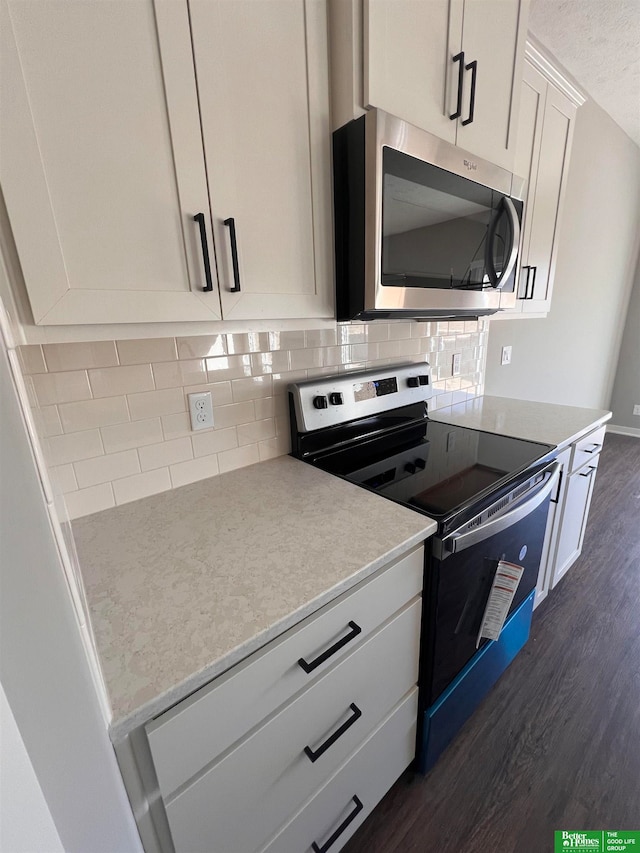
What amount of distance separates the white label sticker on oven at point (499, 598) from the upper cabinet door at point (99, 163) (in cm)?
118

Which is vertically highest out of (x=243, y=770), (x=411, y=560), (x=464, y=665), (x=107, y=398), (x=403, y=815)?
(x=107, y=398)

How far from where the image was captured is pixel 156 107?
2.18ft

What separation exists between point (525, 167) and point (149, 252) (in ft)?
5.43

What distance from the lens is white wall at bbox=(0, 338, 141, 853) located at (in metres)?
0.31

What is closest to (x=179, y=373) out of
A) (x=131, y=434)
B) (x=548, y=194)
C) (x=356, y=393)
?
(x=131, y=434)

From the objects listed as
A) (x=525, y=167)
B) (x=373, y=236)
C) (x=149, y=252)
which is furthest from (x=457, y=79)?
(x=149, y=252)

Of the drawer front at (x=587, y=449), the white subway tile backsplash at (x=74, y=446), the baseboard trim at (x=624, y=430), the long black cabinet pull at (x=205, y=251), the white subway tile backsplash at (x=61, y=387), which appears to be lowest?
the baseboard trim at (x=624, y=430)

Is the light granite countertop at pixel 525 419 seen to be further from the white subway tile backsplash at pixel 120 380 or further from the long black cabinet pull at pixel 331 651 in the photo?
the white subway tile backsplash at pixel 120 380

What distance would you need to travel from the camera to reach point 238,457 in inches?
49.0

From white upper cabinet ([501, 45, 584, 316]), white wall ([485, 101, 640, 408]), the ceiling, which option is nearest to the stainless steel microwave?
white upper cabinet ([501, 45, 584, 316])

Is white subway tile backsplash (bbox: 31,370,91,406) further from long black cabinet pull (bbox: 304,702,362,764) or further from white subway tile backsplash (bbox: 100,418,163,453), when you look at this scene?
long black cabinet pull (bbox: 304,702,362,764)

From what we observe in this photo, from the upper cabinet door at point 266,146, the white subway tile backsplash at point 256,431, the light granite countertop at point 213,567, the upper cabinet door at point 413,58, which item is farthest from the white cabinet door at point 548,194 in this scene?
the light granite countertop at point 213,567

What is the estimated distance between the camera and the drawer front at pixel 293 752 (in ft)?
2.08

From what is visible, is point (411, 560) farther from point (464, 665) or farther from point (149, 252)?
point (149, 252)
